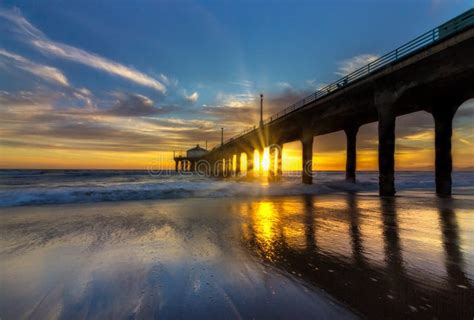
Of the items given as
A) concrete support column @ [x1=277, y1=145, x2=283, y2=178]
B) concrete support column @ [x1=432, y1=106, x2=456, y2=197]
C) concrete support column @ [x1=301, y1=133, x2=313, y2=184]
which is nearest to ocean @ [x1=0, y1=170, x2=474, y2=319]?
concrete support column @ [x1=432, y1=106, x2=456, y2=197]

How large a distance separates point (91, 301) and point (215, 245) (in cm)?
307

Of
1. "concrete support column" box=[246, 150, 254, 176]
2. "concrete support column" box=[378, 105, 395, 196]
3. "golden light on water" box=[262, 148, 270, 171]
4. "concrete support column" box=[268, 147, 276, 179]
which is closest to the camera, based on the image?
"concrete support column" box=[378, 105, 395, 196]

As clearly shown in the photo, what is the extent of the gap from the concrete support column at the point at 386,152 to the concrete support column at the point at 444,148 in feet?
15.8

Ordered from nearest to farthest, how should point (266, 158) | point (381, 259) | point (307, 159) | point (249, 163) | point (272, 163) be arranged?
point (381, 259)
point (307, 159)
point (266, 158)
point (272, 163)
point (249, 163)

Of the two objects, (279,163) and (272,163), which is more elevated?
(272,163)

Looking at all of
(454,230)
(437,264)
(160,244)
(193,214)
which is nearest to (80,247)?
(160,244)

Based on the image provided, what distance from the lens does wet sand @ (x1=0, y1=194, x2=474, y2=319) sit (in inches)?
123

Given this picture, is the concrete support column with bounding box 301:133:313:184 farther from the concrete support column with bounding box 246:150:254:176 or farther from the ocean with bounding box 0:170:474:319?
the concrete support column with bounding box 246:150:254:176

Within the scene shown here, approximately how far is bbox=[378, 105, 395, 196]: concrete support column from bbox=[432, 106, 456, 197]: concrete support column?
4806mm

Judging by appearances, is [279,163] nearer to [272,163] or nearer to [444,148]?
[272,163]

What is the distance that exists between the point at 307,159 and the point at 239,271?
97.8ft

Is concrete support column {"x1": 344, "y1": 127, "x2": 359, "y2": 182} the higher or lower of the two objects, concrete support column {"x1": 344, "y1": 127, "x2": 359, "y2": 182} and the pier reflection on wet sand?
the higher

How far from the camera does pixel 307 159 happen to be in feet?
108

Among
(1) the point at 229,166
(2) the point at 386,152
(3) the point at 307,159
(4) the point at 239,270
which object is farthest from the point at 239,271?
(1) the point at 229,166
